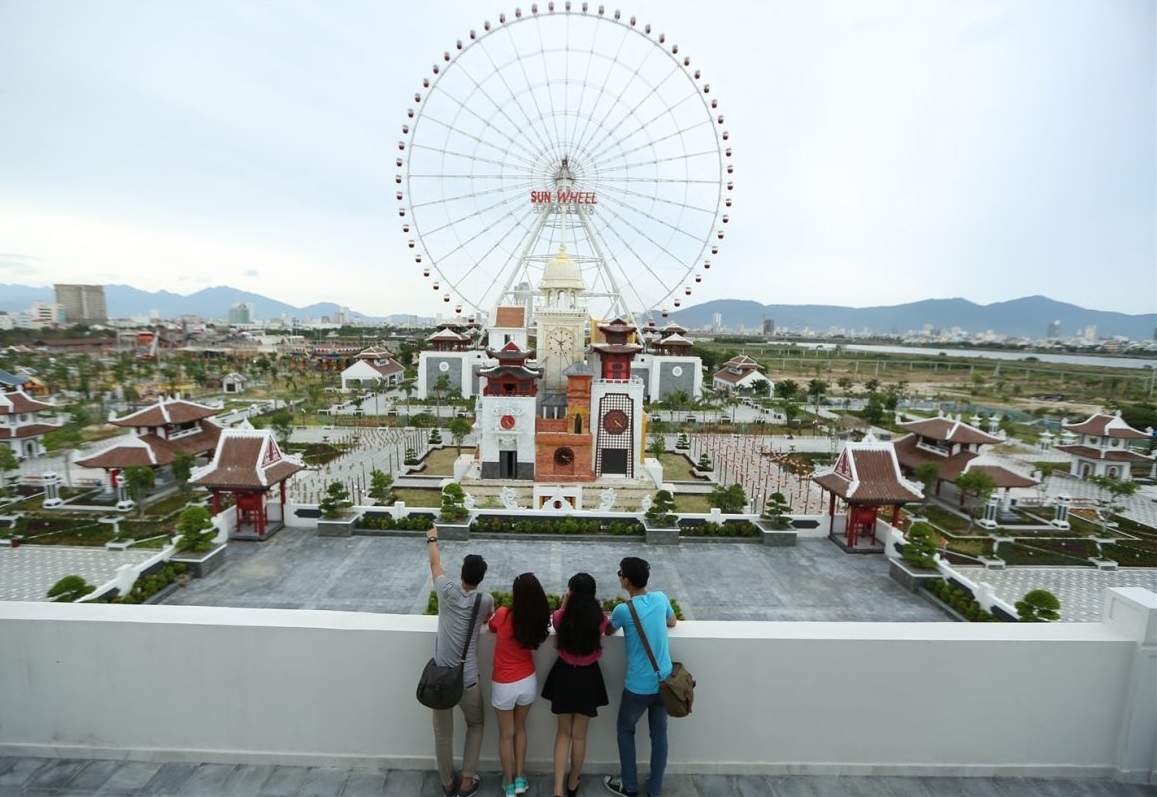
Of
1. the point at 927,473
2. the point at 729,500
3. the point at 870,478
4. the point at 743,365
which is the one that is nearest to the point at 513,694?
the point at 729,500

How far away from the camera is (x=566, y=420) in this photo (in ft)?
69.5

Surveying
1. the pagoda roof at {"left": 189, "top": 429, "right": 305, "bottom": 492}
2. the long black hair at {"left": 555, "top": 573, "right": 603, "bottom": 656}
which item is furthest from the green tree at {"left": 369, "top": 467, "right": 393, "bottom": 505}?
the long black hair at {"left": 555, "top": 573, "right": 603, "bottom": 656}

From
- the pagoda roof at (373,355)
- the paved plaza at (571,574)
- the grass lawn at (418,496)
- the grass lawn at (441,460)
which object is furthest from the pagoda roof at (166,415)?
the pagoda roof at (373,355)

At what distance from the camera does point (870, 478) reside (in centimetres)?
1537

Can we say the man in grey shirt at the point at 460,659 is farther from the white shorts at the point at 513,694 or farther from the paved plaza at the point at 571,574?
the paved plaza at the point at 571,574

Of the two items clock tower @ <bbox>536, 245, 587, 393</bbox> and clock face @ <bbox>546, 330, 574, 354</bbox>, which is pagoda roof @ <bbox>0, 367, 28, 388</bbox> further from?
clock face @ <bbox>546, 330, 574, 354</bbox>

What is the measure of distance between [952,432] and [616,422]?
11828 mm

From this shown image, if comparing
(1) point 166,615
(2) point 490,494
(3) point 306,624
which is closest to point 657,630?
(3) point 306,624

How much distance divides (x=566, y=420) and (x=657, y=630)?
17556 millimetres

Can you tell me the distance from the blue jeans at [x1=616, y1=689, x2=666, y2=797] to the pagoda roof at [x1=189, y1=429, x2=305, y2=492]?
13.5m

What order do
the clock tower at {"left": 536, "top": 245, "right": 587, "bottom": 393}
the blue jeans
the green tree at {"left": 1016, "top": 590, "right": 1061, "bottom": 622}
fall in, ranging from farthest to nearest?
the clock tower at {"left": 536, "top": 245, "right": 587, "bottom": 393} → the green tree at {"left": 1016, "top": 590, "right": 1061, "bottom": 622} → the blue jeans

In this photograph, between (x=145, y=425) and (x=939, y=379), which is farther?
(x=939, y=379)

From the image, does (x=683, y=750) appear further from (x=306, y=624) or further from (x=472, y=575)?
(x=306, y=624)

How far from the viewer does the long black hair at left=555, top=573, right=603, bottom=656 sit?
3611mm
